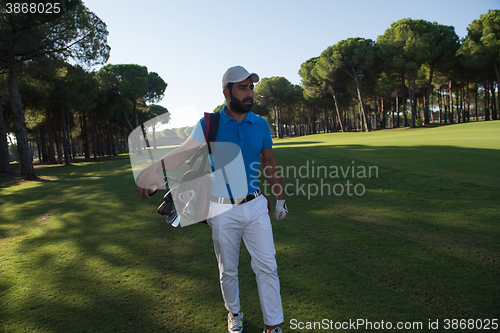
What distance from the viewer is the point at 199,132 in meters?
2.61

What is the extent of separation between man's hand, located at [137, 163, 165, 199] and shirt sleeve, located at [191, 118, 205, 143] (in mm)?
445

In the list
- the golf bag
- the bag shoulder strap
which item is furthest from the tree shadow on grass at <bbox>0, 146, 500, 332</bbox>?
the bag shoulder strap

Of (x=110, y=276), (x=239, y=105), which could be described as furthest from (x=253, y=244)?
(x=110, y=276)

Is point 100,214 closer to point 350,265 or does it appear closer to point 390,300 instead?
point 350,265

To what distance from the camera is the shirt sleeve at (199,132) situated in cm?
258

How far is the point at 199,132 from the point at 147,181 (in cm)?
63

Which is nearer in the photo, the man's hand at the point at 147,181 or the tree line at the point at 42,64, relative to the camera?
the man's hand at the point at 147,181

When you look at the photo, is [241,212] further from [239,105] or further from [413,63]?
[413,63]

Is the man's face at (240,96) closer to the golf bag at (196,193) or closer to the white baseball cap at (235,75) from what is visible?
the white baseball cap at (235,75)

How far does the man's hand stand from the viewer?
228 cm

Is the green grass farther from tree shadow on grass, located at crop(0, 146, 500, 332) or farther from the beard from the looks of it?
the beard

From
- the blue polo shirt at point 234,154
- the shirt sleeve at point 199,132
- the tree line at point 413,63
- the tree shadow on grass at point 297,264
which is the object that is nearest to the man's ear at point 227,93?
the blue polo shirt at point 234,154

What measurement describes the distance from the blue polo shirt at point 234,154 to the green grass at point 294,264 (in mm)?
1381

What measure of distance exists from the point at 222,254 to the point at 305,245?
2321mm
